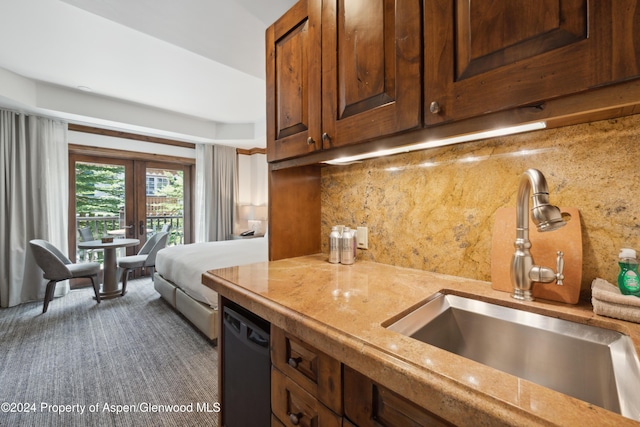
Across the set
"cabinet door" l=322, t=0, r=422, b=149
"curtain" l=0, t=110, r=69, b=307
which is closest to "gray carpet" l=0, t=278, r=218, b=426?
"curtain" l=0, t=110, r=69, b=307

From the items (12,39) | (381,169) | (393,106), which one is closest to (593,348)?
(393,106)

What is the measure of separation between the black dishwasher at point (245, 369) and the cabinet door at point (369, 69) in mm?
767

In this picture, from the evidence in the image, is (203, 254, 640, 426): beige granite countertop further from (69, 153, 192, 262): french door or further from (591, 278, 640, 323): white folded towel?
(69, 153, 192, 262): french door

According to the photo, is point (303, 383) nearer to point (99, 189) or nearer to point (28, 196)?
point (28, 196)

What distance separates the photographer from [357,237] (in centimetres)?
142

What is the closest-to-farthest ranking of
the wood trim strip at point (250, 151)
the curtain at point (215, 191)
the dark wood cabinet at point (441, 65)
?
the dark wood cabinet at point (441, 65) < the curtain at point (215, 191) < the wood trim strip at point (250, 151)

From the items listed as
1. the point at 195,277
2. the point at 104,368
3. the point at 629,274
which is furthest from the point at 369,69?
the point at 104,368

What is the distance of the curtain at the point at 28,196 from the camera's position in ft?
10.9

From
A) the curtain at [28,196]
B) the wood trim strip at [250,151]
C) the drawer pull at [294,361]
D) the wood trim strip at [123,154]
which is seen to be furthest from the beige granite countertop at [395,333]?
the wood trim strip at [250,151]

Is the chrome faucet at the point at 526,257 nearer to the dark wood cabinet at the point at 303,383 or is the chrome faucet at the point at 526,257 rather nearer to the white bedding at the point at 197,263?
the dark wood cabinet at the point at 303,383

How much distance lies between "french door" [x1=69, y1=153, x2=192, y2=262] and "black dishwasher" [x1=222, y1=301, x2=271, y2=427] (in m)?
3.75

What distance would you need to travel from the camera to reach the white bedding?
8.06ft

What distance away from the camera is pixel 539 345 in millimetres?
743

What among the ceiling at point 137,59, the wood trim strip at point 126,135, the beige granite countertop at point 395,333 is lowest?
the beige granite countertop at point 395,333
